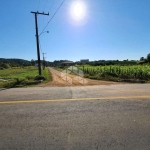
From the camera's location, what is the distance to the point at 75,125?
12.8ft

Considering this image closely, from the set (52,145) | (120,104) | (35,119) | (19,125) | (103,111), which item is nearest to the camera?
(52,145)

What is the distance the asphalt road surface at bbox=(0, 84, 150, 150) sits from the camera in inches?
123

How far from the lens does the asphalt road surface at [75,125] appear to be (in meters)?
3.12

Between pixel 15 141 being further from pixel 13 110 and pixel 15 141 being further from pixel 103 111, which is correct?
pixel 103 111

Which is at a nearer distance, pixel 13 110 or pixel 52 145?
pixel 52 145

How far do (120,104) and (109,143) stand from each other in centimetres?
250

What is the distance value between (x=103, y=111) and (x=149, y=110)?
134cm

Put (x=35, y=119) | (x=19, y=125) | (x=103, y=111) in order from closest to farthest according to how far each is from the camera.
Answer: (x=19, y=125), (x=35, y=119), (x=103, y=111)

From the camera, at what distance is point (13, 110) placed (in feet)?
16.5

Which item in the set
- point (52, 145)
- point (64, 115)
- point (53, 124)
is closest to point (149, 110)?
point (64, 115)

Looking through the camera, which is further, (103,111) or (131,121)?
(103,111)

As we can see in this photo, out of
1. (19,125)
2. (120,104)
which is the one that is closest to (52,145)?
(19,125)

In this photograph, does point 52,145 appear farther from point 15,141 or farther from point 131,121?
point 131,121

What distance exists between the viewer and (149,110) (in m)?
4.86
